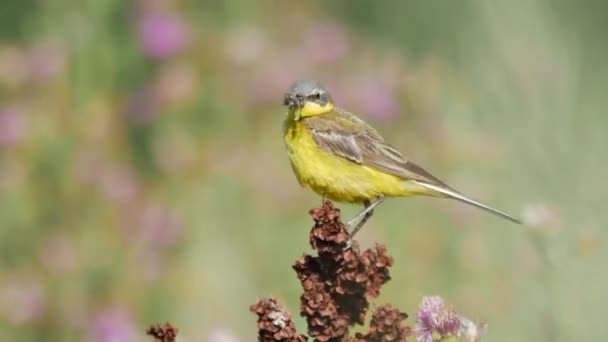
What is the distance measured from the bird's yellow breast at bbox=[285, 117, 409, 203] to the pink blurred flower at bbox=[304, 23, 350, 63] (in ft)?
9.47

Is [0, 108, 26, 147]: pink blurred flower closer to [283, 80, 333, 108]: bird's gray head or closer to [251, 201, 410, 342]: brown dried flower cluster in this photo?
[283, 80, 333, 108]: bird's gray head

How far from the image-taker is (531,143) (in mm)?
6422

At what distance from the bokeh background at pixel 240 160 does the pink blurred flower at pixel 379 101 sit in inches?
0.6

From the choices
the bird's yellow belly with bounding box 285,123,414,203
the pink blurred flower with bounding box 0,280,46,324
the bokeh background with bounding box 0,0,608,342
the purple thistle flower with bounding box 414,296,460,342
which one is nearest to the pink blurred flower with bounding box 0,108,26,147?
the bokeh background with bounding box 0,0,608,342

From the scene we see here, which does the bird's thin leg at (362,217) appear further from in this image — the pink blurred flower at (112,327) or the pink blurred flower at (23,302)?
the pink blurred flower at (23,302)

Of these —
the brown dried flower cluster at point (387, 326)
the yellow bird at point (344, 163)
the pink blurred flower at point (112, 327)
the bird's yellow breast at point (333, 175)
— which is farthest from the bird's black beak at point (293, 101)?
the brown dried flower cluster at point (387, 326)

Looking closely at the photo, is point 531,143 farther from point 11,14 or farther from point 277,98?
point 11,14

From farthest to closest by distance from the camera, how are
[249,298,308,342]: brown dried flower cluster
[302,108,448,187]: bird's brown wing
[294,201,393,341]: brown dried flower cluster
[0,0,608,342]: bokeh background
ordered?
[0,0,608,342]: bokeh background → [302,108,448,187]: bird's brown wing → [294,201,393,341]: brown dried flower cluster → [249,298,308,342]: brown dried flower cluster

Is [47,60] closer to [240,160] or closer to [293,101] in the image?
[240,160]

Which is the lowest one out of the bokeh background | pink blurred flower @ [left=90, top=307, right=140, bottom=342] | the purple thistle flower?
the purple thistle flower

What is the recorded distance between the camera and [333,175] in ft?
20.6

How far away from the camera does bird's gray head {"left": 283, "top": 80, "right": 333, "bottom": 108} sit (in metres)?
6.58

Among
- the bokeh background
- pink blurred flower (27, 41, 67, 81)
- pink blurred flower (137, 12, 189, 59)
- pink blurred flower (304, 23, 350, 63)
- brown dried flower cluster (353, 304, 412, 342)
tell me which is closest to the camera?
brown dried flower cluster (353, 304, 412, 342)

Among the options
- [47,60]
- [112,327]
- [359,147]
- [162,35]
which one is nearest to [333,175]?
[359,147]
